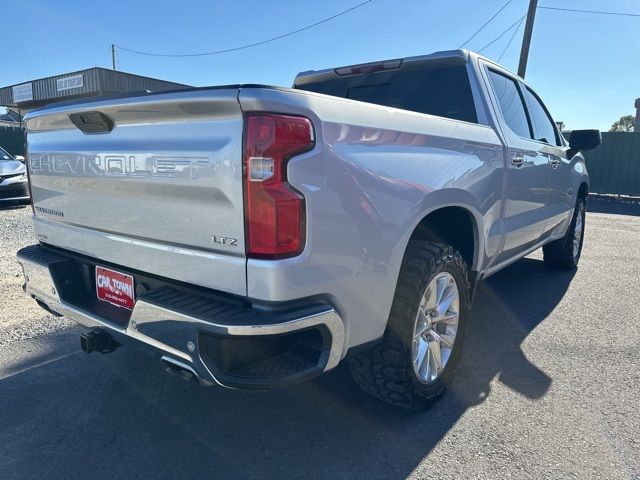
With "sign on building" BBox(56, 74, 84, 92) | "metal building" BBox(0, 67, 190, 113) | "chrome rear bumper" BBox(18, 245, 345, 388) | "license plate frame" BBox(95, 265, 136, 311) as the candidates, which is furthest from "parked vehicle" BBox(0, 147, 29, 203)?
"sign on building" BBox(56, 74, 84, 92)

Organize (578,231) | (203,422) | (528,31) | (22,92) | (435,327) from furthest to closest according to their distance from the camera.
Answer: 1. (22,92)
2. (528,31)
3. (578,231)
4. (435,327)
5. (203,422)

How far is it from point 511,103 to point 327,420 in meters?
2.86

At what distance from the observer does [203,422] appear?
2.54 meters

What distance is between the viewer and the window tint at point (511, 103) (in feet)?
12.0

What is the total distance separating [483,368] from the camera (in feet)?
10.6

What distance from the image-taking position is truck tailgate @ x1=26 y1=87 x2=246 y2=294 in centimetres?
179

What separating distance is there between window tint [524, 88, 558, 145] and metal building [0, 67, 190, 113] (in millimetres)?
19357

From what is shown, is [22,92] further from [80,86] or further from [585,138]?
[585,138]

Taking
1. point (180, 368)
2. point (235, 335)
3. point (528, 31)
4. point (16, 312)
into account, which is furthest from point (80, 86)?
point (235, 335)

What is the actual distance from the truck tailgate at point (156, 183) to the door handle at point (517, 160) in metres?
2.36

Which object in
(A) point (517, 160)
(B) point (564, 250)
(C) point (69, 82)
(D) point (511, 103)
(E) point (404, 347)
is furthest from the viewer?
(C) point (69, 82)

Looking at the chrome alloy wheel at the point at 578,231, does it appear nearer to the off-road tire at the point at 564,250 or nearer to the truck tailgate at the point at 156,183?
the off-road tire at the point at 564,250

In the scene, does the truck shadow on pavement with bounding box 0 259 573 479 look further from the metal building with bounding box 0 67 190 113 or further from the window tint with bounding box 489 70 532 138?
the metal building with bounding box 0 67 190 113

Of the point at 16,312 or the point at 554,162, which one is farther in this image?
the point at 554,162
